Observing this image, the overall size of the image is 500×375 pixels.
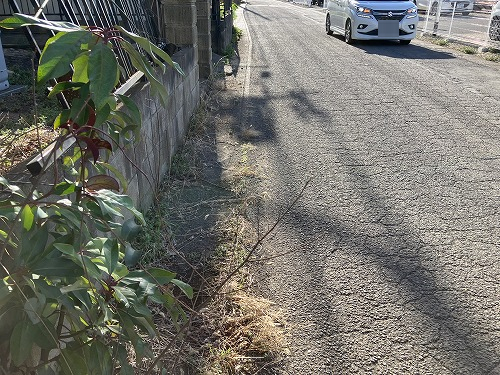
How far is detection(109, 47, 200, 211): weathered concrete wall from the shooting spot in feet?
11.5

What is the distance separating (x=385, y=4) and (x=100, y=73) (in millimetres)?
13571

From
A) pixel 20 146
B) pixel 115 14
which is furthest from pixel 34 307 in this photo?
pixel 115 14

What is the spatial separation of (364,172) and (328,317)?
2352 millimetres

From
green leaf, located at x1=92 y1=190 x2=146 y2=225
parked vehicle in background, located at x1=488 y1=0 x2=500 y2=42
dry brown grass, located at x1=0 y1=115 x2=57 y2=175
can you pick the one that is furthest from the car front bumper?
green leaf, located at x1=92 y1=190 x2=146 y2=225

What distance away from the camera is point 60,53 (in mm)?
1129

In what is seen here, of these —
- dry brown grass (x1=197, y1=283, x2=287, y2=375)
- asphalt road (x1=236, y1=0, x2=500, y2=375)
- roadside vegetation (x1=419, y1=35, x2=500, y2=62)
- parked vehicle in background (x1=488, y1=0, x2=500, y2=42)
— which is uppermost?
parked vehicle in background (x1=488, y1=0, x2=500, y2=42)

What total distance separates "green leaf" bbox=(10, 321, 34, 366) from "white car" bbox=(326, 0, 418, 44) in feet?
43.5

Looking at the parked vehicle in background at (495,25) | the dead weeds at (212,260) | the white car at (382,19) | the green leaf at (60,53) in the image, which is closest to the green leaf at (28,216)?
the green leaf at (60,53)

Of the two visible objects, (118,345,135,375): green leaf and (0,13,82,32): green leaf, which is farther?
(118,345,135,375): green leaf

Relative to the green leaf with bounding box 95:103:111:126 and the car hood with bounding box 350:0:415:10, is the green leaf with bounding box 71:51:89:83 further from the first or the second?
the car hood with bounding box 350:0:415:10

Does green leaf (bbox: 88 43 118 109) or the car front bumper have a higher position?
green leaf (bbox: 88 43 118 109)

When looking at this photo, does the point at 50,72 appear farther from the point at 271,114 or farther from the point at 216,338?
the point at 271,114

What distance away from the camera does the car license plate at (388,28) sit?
1289cm

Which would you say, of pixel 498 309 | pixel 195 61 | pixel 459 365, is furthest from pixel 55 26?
pixel 195 61
